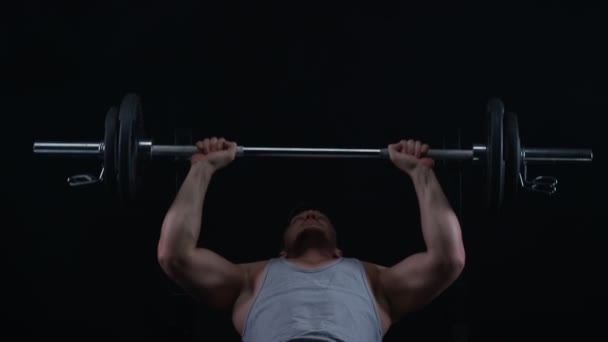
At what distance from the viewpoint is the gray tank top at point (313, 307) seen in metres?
2.74

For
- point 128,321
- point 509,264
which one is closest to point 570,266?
point 509,264

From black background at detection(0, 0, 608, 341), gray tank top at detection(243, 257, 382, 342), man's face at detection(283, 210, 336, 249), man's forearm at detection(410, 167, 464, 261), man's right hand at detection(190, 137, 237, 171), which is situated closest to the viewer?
gray tank top at detection(243, 257, 382, 342)

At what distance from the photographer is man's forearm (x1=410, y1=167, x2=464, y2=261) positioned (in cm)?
284

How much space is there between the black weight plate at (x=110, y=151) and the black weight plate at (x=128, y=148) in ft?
0.06

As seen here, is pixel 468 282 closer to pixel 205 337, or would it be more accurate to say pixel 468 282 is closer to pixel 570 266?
pixel 570 266

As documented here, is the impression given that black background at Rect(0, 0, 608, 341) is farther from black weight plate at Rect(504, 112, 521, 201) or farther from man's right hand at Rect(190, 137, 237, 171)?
black weight plate at Rect(504, 112, 521, 201)

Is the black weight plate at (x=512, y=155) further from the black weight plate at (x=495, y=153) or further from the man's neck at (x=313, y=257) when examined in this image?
the man's neck at (x=313, y=257)

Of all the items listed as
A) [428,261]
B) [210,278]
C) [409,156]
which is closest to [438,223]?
[428,261]

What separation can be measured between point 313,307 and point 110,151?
0.69m

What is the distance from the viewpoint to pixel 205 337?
10.8 feet

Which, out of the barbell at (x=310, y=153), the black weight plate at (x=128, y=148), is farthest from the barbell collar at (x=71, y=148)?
the black weight plate at (x=128, y=148)

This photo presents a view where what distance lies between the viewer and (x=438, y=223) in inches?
112

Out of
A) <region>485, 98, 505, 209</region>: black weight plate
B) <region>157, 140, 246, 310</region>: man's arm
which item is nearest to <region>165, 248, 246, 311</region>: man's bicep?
<region>157, 140, 246, 310</region>: man's arm

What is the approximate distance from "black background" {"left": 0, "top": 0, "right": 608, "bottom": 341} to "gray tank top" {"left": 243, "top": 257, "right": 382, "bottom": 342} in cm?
46
